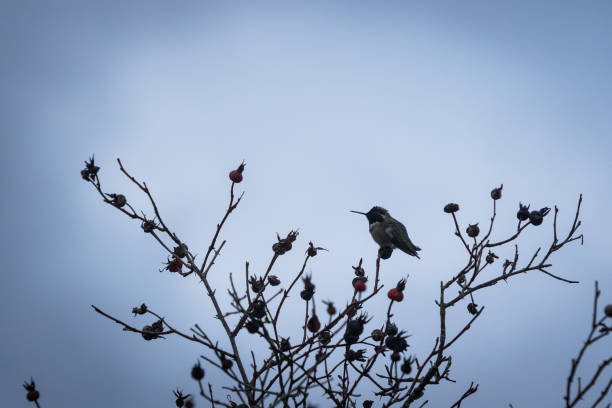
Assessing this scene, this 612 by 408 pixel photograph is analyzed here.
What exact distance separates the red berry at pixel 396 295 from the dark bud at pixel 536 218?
2635mm

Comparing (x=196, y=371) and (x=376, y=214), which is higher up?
Answer: (x=376, y=214)

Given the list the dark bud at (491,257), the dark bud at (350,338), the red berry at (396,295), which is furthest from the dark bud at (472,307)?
the dark bud at (350,338)

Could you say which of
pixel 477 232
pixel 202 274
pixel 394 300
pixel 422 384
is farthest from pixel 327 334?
pixel 477 232

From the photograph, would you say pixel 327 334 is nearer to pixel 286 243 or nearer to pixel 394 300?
pixel 394 300

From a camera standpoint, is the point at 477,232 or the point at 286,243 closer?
the point at 286,243

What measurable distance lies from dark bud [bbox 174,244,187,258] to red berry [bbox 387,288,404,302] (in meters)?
2.58

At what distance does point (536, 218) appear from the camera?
5992 millimetres

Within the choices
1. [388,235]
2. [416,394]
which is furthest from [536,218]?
[416,394]

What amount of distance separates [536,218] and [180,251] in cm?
499

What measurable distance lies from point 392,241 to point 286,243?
1887mm

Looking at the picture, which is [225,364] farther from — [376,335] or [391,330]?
[376,335]

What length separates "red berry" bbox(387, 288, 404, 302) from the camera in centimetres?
466

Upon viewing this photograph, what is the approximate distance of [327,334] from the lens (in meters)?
4.79

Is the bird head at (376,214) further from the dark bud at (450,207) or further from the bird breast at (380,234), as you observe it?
the dark bud at (450,207)
